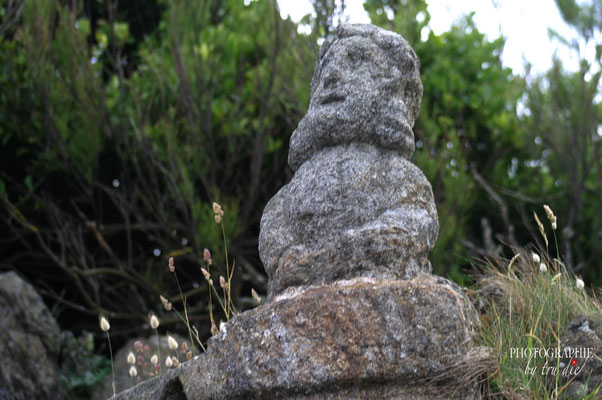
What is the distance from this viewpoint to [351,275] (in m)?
2.94

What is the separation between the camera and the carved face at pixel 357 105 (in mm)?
3311

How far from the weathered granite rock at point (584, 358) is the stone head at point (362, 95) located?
39.4 inches

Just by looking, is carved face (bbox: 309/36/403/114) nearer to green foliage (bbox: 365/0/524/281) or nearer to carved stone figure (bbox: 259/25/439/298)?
carved stone figure (bbox: 259/25/439/298)

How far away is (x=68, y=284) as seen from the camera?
7.24m

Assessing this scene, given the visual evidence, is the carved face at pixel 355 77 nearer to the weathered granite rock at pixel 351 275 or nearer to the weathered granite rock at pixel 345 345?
the weathered granite rock at pixel 351 275

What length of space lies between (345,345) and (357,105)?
1143 mm

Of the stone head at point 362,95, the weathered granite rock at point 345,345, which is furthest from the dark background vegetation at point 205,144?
the weathered granite rock at point 345,345

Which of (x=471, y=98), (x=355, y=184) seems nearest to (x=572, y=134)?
(x=471, y=98)

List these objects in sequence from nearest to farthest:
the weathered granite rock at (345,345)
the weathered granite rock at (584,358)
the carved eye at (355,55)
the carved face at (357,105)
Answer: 1. the weathered granite rock at (345,345)
2. the weathered granite rock at (584,358)
3. the carved face at (357,105)
4. the carved eye at (355,55)

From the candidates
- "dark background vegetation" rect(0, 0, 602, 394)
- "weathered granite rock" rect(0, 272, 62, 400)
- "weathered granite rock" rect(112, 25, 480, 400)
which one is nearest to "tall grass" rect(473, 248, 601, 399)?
"weathered granite rock" rect(112, 25, 480, 400)

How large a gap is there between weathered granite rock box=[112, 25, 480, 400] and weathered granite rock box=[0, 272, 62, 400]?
3093 mm

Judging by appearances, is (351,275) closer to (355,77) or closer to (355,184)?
(355,184)

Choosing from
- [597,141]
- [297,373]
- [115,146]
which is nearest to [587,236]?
[597,141]

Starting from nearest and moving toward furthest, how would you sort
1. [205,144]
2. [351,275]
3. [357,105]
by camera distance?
1. [351,275]
2. [357,105]
3. [205,144]
